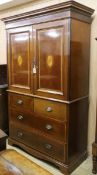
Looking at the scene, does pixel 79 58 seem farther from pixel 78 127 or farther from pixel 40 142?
pixel 40 142

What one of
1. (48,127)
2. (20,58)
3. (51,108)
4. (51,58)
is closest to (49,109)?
(51,108)

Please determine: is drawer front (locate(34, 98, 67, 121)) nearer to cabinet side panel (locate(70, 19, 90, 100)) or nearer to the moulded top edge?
cabinet side panel (locate(70, 19, 90, 100))

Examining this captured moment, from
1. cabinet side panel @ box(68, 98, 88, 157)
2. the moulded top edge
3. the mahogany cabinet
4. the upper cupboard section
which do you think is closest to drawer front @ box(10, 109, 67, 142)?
the mahogany cabinet

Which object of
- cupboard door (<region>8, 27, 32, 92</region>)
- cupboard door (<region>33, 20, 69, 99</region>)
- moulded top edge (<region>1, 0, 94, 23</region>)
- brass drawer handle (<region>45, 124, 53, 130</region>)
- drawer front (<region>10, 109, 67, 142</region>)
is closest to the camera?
moulded top edge (<region>1, 0, 94, 23</region>)

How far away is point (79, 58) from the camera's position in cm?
228

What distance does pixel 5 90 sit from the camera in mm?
3137

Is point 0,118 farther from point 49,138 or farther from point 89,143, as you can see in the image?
point 89,143

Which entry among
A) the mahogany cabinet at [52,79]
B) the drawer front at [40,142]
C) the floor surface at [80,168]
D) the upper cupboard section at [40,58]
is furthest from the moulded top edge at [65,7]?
the floor surface at [80,168]

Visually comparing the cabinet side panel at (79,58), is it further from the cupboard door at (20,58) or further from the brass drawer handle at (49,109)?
the cupboard door at (20,58)

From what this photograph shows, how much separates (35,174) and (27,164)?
0.15 metres

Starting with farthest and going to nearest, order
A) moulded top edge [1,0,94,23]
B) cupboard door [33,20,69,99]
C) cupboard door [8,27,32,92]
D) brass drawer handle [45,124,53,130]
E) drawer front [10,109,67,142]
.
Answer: cupboard door [8,27,32,92] < brass drawer handle [45,124,53,130] < drawer front [10,109,67,142] < cupboard door [33,20,69,99] < moulded top edge [1,0,94,23]

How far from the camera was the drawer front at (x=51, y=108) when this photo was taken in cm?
223

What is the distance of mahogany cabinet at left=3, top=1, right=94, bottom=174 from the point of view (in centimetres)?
216

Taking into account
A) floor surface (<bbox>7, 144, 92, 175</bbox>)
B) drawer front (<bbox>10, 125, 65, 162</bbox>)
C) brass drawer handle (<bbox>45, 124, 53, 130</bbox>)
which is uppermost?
brass drawer handle (<bbox>45, 124, 53, 130</bbox>)
